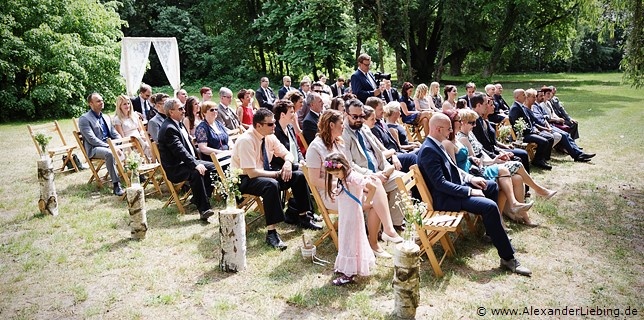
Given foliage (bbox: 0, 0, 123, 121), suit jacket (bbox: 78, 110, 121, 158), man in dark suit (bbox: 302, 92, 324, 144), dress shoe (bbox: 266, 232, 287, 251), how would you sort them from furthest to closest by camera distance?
foliage (bbox: 0, 0, 123, 121) → suit jacket (bbox: 78, 110, 121, 158) → man in dark suit (bbox: 302, 92, 324, 144) → dress shoe (bbox: 266, 232, 287, 251)

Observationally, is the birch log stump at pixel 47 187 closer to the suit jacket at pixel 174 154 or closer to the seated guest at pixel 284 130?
the suit jacket at pixel 174 154

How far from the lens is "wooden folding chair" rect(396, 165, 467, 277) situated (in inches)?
165

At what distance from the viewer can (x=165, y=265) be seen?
4703 millimetres

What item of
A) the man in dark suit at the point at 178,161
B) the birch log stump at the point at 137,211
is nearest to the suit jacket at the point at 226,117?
the man in dark suit at the point at 178,161

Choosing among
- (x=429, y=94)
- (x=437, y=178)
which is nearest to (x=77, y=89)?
(x=429, y=94)

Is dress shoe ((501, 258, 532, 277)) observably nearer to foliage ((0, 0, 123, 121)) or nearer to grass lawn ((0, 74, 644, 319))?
grass lawn ((0, 74, 644, 319))

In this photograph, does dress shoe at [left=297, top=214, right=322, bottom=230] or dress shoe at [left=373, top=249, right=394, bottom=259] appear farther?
dress shoe at [left=297, top=214, right=322, bottom=230]

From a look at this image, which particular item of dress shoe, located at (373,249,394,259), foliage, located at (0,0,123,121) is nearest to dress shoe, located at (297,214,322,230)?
dress shoe, located at (373,249,394,259)

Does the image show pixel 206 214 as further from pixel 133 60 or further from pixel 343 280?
pixel 133 60

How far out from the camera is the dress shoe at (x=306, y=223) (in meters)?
5.66

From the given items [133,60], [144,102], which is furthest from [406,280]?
[133,60]

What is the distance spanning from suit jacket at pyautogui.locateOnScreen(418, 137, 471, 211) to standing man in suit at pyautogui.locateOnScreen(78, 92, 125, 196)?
5287 mm

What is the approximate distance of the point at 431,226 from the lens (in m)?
4.25

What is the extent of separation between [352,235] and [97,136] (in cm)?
590
